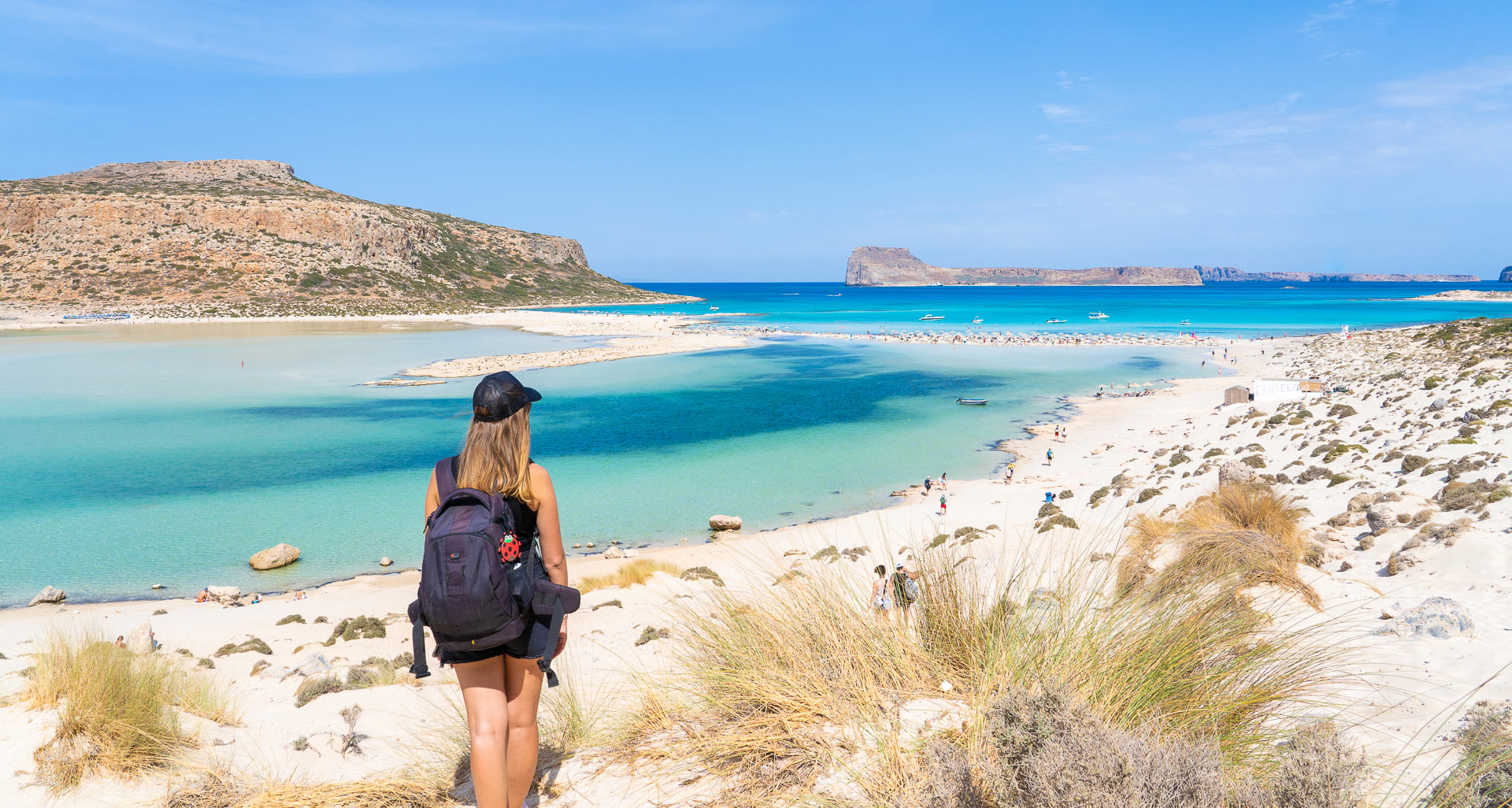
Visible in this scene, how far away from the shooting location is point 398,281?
94438 mm

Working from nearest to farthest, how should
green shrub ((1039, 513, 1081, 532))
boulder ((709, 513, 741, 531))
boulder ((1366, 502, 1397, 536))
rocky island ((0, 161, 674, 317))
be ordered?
1. boulder ((1366, 502, 1397, 536))
2. green shrub ((1039, 513, 1081, 532))
3. boulder ((709, 513, 741, 531))
4. rocky island ((0, 161, 674, 317))

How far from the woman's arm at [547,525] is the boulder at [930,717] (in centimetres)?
149

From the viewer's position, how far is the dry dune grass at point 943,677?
2766mm

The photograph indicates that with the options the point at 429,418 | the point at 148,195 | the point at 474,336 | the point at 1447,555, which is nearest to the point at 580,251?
the point at 148,195

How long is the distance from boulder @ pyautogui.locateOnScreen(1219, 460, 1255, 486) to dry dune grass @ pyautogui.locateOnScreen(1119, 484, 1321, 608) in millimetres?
1630

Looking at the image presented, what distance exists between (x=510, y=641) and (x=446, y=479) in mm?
648

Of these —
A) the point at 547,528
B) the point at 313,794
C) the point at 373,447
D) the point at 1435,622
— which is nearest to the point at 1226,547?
the point at 1435,622

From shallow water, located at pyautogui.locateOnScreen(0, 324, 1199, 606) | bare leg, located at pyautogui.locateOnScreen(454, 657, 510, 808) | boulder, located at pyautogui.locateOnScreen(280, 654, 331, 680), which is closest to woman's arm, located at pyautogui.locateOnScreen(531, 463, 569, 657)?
bare leg, located at pyautogui.locateOnScreen(454, 657, 510, 808)

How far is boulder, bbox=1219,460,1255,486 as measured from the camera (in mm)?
10234

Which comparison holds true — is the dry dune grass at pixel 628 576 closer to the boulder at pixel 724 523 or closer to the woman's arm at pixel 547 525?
the boulder at pixel 724 523

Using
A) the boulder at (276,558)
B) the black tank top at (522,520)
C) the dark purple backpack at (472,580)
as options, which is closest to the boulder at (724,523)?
the boulder at (276,558)

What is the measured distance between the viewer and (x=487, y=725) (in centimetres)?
283

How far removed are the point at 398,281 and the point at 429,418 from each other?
7957cm

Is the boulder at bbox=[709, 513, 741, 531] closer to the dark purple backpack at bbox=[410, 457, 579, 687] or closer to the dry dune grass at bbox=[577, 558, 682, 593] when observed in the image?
the dry dune grass at bbox=[577, 558, 682, 593]
